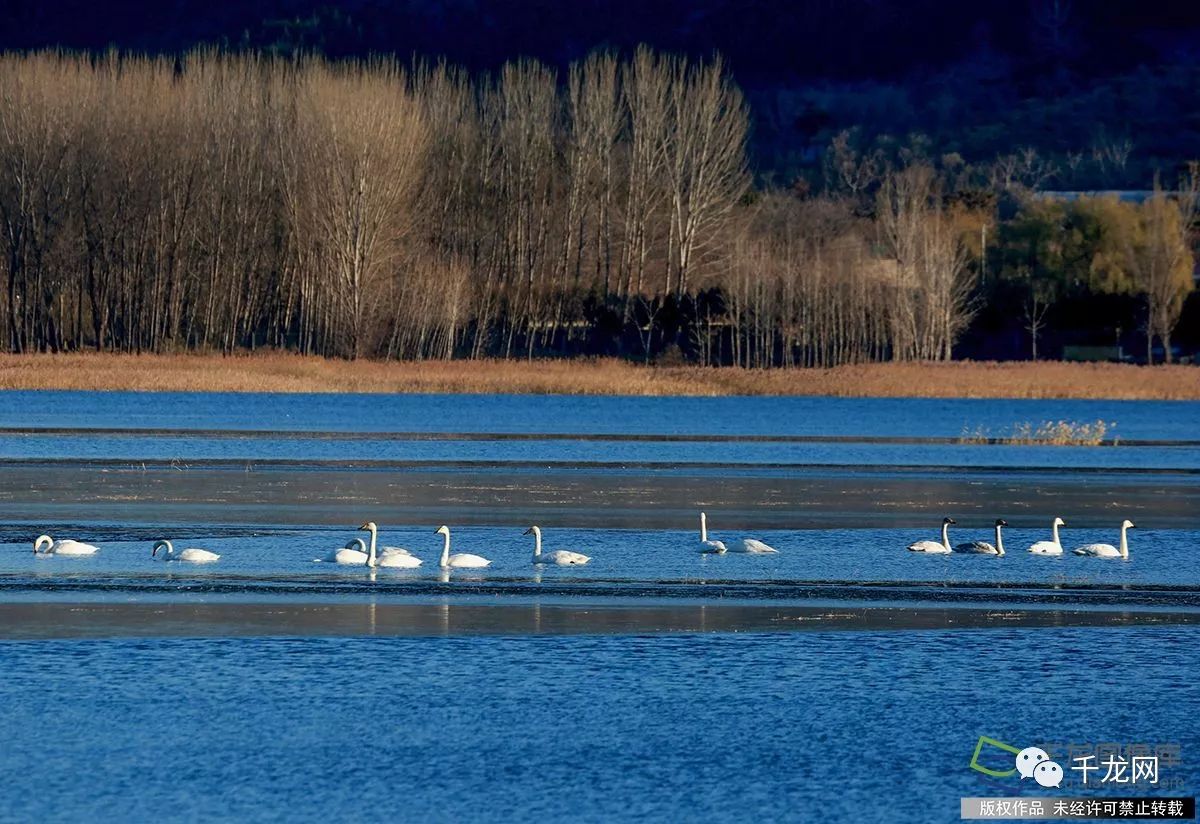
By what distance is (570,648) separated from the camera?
1642cm

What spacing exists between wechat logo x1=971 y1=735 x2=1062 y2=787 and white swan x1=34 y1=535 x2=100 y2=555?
11407mm

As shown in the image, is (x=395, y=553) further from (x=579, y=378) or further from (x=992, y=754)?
(x=579, y=378)

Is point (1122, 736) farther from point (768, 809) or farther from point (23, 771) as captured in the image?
point (23, 771)

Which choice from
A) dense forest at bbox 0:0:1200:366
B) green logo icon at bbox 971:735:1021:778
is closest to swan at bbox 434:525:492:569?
green logo icon at bbox 971:735:1021:778

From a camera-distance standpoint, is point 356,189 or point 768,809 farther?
point 356,189

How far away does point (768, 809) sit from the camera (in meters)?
Answer: 12.0

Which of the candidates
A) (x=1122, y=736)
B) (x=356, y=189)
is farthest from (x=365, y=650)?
(x=356, y=189)

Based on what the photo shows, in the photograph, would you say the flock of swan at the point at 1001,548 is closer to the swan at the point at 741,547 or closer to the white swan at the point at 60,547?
the swan at the point at 741,547

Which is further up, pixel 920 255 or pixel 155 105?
pixel 155 105

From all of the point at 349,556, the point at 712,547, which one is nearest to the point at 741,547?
the point at 712,547

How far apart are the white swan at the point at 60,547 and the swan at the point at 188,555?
0.78m

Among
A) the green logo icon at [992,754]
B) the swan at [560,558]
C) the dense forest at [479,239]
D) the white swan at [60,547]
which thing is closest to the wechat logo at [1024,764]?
the green logo icon at [992,754]

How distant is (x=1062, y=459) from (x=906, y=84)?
16211 centimetres

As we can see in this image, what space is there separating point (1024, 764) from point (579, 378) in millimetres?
51279
